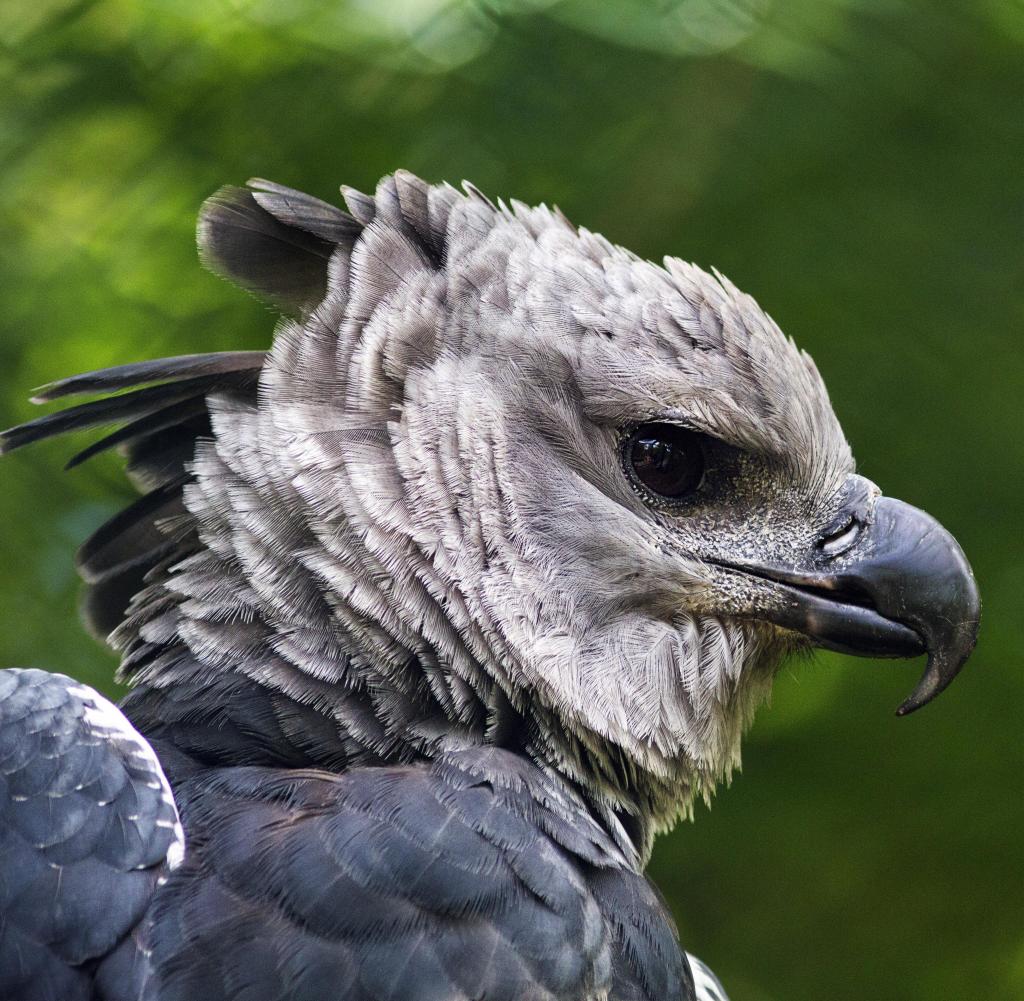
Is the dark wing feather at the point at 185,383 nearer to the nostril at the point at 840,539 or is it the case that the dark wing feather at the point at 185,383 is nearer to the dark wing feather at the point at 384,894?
the dark wing feather at the point at 384,894

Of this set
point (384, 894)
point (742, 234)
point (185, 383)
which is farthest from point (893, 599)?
point (742, 234)

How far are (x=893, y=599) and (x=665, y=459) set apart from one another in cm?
34

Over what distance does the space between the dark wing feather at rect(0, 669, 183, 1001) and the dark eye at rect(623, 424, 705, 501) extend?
27.2 inches

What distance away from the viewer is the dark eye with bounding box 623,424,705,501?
1633 mm

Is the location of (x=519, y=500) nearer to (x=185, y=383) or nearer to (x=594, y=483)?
(x=594, y=483)

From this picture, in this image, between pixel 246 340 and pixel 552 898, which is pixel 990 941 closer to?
pixel 552 898

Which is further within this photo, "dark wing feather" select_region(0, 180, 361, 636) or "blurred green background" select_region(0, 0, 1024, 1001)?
"blurred green background" select_region(0, 0, 1024, 1001)

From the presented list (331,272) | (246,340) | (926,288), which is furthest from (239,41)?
(926,288)

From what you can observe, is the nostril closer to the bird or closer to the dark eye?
the bird

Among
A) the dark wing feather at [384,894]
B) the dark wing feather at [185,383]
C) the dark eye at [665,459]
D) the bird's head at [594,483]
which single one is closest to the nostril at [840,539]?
the bird's head at [594,483]

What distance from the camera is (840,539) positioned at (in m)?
1.68

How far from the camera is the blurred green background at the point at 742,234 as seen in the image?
2412 millimetres

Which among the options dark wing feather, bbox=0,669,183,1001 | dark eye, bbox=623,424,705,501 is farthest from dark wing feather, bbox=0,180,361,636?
dark eye, bbox=623,424,705,501

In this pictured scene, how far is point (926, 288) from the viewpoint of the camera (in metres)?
2.52
